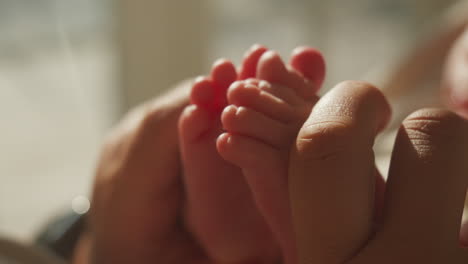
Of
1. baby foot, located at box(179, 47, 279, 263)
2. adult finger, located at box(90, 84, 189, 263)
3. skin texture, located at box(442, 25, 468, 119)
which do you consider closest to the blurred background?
skin texture, located at box(442, 25, 468, 119)

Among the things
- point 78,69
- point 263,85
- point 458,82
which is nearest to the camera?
point 263,85

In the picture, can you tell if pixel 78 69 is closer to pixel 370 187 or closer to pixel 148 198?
pixel 148 198

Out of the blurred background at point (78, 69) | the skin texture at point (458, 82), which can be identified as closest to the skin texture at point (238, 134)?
the skin texture at point (458, 82)

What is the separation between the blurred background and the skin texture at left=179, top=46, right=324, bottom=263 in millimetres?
858

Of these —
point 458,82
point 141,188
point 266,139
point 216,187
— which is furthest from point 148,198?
point 458,82

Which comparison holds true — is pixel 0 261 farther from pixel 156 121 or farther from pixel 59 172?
pixel 59 172

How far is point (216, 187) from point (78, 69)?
1.05 metres

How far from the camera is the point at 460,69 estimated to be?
0.77 meters

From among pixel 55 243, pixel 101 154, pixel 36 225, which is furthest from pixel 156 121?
pixel 36 225

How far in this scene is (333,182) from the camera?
0.38 metres

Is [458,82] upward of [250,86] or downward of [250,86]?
downward

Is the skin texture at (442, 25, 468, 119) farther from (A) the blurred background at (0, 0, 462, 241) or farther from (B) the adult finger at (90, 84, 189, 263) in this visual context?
(A) the blurred background at (0, 0, 462, 241)

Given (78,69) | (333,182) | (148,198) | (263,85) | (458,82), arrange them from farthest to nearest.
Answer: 1. (78,69)
2. (458,82)
3. (148,198)
4. (263,85)
5. (333,182)

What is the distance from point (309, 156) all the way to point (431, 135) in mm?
83
